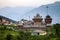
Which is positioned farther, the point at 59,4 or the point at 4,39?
the point at 59,4

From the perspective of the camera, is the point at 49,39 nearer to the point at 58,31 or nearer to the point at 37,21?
the point at 58,31

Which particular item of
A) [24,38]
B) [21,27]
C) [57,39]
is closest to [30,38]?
[24,38]

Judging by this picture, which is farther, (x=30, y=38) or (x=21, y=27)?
(x=21, y=27)

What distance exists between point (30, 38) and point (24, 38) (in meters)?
0.47

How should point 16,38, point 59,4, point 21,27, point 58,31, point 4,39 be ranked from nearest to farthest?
point 4,39 → point 16,38 → point 58,31 → point 21,27 → point 59,4

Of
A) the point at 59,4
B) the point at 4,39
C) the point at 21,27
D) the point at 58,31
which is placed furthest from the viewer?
the point at 59,4

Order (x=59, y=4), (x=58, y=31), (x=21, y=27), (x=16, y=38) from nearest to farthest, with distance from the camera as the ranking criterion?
(x=16, y=38) < (x=58, y=31) < (x=21, y=27) < (x=59, y=4)

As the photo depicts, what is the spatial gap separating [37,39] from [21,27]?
872 centimetres

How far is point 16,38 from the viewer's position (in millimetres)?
16141

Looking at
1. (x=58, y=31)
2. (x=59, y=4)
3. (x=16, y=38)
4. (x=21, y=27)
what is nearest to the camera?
(x=16, y=38)

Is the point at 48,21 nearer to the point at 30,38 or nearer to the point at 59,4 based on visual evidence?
the point at 30,38

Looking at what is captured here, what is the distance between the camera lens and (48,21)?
26141mm

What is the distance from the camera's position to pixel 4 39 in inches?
583

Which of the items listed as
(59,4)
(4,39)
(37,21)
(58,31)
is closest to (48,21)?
(37,21)
